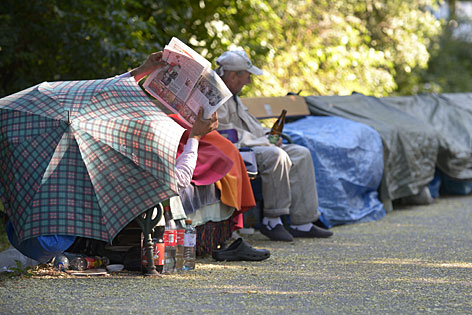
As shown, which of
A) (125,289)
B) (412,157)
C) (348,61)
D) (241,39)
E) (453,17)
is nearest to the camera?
(125,289)

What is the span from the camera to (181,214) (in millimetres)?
3715

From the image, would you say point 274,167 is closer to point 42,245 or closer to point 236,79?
point 236,79

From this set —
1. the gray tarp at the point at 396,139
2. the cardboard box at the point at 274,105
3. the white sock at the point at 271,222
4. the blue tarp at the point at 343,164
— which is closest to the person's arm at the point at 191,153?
the white sock at the point at 271,222

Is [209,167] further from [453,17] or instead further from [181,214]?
[453,17]

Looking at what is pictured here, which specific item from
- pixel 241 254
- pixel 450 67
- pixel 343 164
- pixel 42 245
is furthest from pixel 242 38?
pixel 450 67

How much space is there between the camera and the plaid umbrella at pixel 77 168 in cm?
317

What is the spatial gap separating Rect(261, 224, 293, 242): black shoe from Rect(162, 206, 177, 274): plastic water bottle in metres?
1.47

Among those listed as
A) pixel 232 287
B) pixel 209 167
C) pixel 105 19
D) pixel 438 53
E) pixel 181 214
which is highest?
pixel 438 53

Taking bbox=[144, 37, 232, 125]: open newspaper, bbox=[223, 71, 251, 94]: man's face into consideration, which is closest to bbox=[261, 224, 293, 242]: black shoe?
bbox=[223, 71, 251, 94]: man's face

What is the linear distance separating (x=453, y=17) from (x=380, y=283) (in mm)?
18144

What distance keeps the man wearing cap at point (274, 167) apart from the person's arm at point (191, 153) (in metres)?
1.27

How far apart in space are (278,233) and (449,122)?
4.59 metres

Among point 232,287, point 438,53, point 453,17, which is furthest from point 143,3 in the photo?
point 453,17

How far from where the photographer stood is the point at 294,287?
3355 millimetres
